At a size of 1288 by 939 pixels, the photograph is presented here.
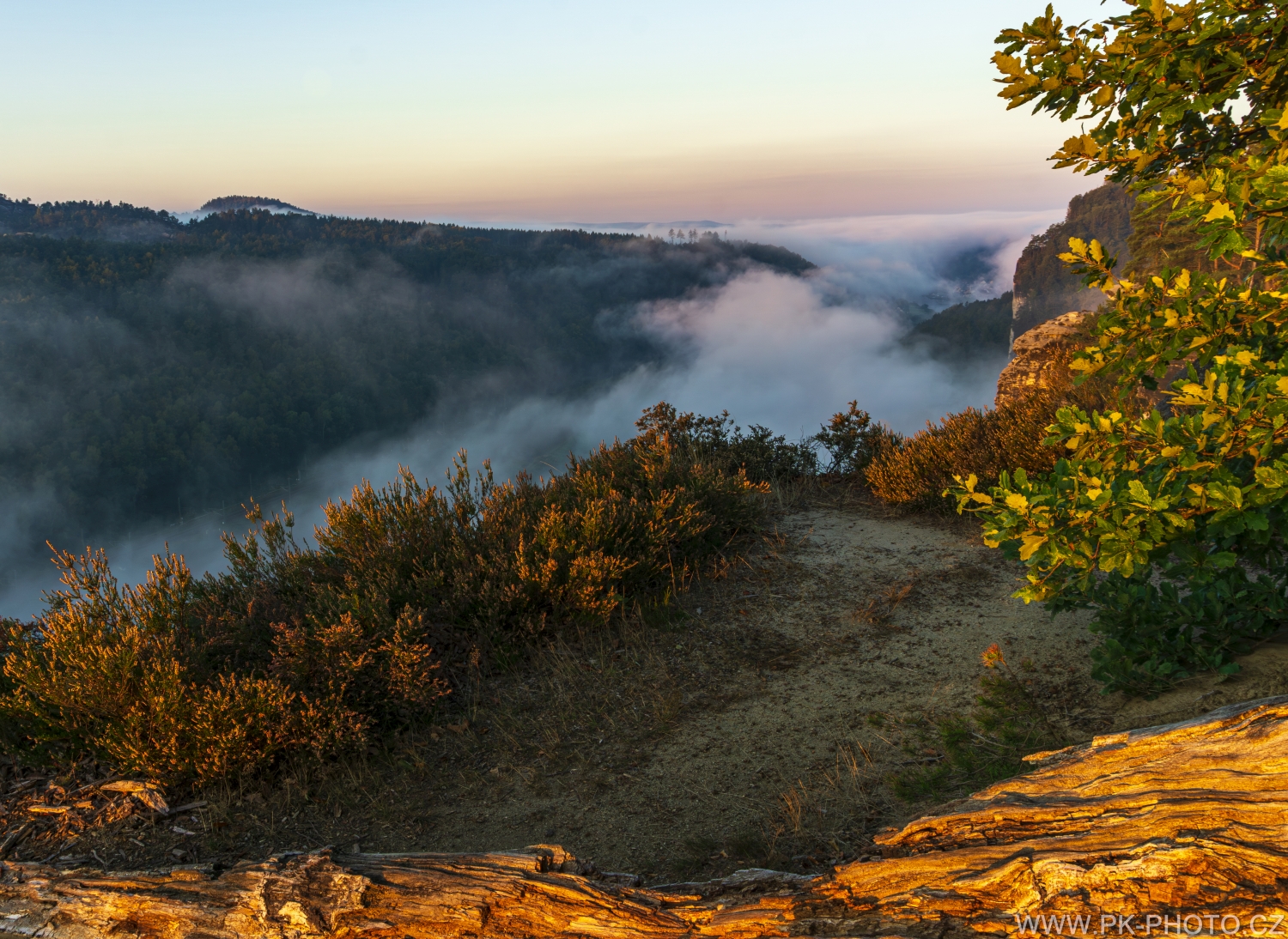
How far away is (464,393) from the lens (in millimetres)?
121000

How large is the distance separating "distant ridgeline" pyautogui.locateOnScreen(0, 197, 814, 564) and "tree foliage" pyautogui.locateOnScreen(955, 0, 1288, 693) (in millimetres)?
87352

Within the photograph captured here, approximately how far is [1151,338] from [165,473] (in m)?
92.2

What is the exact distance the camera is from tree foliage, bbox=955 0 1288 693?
1908 mm

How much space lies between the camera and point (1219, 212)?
1.85 meters

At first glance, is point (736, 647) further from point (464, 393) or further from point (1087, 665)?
point (464, 393)

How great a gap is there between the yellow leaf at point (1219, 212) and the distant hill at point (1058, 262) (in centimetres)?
4875

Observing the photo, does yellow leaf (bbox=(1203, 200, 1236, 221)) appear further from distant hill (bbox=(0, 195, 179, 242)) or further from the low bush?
distant hill (bbox=(0, 195, 179, 242))

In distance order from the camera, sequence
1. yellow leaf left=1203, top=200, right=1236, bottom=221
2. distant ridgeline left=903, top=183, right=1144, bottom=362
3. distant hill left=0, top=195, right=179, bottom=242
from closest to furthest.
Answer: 1. yellow leaf left=1203, top=200, right=1236, bottom=221
2. distant ridgeline left=903, top=183, right=1144, bottom=362
3. distant hill left=0, top=195, right=179, bottom=242

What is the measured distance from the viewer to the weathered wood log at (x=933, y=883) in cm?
157

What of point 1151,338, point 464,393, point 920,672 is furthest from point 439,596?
point 464,393

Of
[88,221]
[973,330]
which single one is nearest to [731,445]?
[973,330]

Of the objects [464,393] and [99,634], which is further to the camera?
[464,393]

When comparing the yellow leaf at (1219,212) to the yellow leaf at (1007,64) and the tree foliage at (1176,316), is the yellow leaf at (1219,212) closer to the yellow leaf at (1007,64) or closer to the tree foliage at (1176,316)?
the tree foliage at (1176,316)

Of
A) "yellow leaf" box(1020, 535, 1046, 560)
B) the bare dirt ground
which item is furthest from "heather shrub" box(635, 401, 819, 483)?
"yellow leaf" box(1020, 535, 1046, 560)
